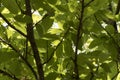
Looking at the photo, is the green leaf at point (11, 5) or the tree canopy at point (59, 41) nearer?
the green leaf at point (11, 5)

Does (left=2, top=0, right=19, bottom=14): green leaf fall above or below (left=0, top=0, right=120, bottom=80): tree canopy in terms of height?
above

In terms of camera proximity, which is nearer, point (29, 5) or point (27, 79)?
point (29, 5)

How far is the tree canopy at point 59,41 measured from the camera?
218 cm

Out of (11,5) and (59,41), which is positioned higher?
(11,5)

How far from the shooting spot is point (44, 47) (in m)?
2.44

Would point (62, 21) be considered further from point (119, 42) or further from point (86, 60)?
point (119, 42)

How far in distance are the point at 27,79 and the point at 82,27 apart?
72 centimetres

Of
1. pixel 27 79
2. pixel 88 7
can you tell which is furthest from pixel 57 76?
pixel 88 7

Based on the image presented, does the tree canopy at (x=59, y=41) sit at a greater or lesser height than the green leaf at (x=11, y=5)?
lesser

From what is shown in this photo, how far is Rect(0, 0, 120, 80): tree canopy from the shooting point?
2180mm

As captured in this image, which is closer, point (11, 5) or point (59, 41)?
point (11, 5)

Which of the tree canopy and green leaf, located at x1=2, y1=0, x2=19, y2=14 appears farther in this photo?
the tree canopy

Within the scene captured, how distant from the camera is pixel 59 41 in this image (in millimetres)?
2598

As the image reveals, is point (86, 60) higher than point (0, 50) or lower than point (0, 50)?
lower
